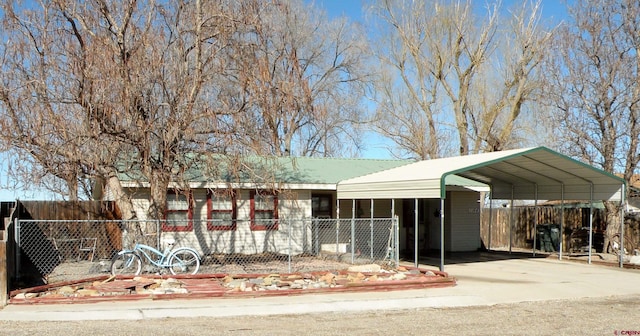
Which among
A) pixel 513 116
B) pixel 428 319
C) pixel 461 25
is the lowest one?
pixel 428 319

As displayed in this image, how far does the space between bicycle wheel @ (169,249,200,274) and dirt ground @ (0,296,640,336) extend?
13.0 ft

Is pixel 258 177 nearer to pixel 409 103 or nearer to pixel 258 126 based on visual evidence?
pixel 258 126

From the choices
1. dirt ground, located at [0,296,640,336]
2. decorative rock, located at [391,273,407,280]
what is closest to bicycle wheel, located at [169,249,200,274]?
dirt ground, located at [0,296,640,336]

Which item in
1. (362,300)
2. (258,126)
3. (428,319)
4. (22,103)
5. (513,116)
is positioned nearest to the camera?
(428,319)

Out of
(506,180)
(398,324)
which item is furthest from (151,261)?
(506,180)

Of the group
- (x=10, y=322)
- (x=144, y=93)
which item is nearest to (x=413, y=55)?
(x=144, y=93)

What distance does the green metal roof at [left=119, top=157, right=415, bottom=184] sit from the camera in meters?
14.3

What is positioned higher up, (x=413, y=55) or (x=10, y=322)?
(x=413, y=55)

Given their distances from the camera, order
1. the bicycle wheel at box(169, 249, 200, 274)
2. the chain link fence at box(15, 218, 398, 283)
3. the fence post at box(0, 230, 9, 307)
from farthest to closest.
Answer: the chain link fence at box(15, 218, 398, 283) < the bicycle wheel at box(169, 249, 200, 274) < the fence post at box(0, 230, 9, 307)

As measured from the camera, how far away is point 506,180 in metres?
20.2

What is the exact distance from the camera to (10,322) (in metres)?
9.03

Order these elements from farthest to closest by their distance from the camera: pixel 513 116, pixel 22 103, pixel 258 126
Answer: pixel 513 116
pixel 258 126
pixel 22 103

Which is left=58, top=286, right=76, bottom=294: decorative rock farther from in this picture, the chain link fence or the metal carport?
the metal carport

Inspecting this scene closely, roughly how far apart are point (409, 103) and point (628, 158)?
14836 mm
